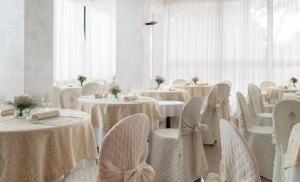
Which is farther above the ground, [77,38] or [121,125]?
[77,38]

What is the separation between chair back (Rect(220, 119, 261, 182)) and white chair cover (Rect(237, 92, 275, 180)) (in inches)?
90.2

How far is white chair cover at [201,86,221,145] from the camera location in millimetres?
5469

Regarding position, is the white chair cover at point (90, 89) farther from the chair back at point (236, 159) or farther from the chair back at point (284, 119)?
the chair back at point (236, 159)

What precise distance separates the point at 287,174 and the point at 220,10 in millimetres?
7657

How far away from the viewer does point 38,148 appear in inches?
83.7

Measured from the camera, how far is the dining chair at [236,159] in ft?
4.59

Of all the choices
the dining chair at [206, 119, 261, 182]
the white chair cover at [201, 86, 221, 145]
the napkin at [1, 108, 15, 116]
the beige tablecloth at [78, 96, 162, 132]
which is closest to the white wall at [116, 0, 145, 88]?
the white chair cover at [201, 86, 221, 145]

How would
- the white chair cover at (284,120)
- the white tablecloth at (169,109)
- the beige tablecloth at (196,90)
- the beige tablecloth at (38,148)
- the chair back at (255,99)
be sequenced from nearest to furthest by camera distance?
the beige tablecloth at (38,148), the white chair cover at (284,120), the white tablecloth at (169,109), the chair back at (255,99), the beige tablecloth at (196,90)

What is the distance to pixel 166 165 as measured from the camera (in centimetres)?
355

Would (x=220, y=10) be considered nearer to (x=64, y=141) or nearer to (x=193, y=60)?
(x=193, y=60)

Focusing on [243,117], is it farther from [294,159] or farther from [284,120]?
[294,159]

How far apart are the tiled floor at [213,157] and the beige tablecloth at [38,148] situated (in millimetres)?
2188

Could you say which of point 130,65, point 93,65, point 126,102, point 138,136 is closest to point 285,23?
point 130,65

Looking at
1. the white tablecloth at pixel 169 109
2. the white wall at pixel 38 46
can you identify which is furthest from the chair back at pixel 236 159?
the white wall at pixel 38 46
